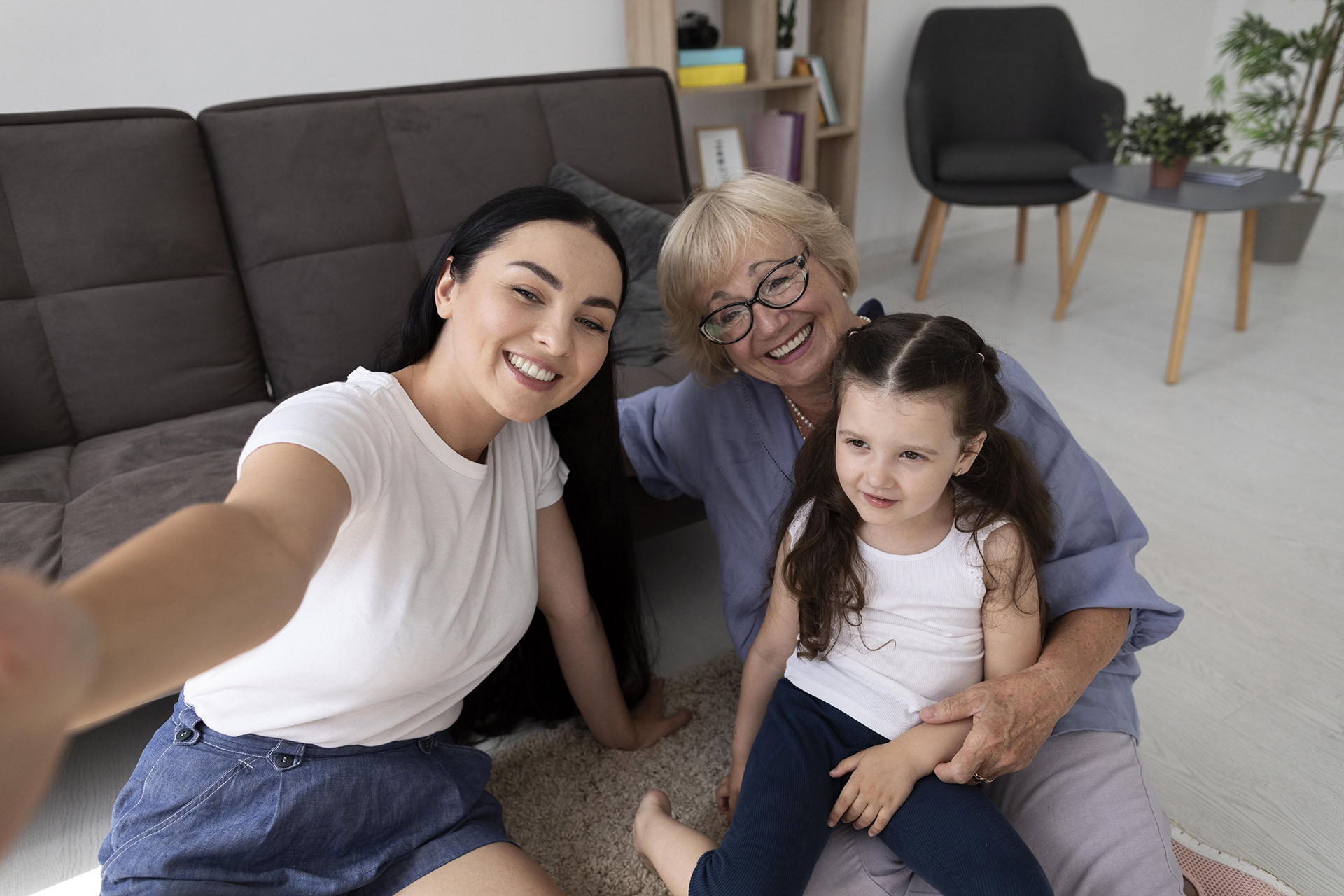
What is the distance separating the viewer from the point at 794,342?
1289mm

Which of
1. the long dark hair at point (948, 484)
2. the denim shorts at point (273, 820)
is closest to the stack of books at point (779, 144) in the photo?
the long dark hair at point (948, 484)

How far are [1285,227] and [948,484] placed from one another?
12.7 feet

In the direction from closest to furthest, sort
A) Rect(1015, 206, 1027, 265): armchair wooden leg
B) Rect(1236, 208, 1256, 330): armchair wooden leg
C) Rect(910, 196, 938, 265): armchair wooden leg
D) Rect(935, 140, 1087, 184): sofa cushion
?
Rect(1236, 208, 1256, 330): armchair wooden leg
Rect(935, 140, 1087, 184): sofa cushion
Rect(910, 196, 938, 265): armchair wooden leg
Rect(1015, 206, 1027, 265): armchair wooden leg

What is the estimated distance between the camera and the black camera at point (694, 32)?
10.6 feet

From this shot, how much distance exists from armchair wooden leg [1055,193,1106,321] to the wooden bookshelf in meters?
0.93

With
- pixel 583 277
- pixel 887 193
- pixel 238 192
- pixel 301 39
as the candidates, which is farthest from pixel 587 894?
pixel 887 193

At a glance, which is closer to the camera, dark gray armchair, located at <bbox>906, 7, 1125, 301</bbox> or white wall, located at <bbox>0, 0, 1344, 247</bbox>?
white wall, located at <bbox>0, 0, 1344, 247</bbox>

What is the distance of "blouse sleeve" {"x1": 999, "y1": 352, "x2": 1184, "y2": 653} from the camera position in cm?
120

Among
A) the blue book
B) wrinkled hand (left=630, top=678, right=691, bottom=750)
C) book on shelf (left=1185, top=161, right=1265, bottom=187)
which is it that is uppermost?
the blue book

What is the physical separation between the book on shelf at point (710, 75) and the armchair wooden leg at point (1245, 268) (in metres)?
1.88

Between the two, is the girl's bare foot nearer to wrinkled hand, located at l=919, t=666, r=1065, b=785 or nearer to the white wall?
wrinkled hand, located at l=919, t=666, r=1065, b=785

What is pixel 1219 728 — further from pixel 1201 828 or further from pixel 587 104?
pixel 587 104

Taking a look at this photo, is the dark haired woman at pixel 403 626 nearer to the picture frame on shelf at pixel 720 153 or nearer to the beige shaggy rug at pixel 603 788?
the beige shaggy rug at pixel 603 788

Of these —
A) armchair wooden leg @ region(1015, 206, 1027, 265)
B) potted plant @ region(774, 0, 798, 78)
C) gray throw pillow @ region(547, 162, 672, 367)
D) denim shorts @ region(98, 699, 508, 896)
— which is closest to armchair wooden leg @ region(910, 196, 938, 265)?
armchair wooden leg @ region(1015, 206, 1027, 265)
